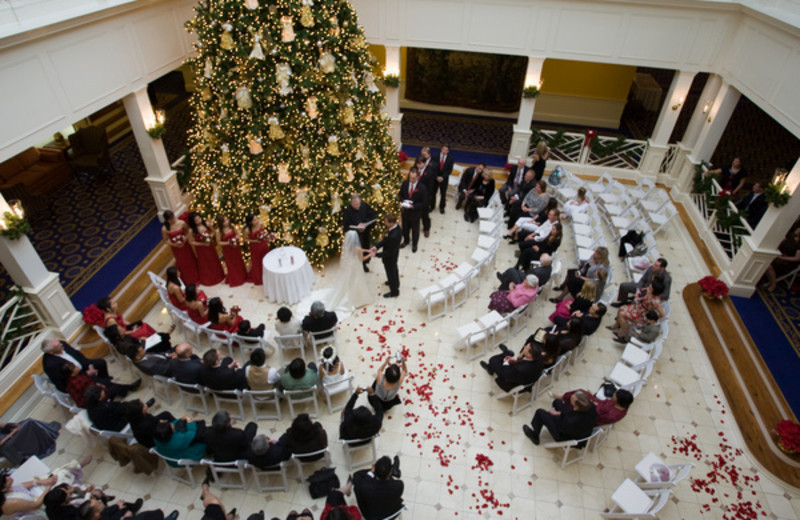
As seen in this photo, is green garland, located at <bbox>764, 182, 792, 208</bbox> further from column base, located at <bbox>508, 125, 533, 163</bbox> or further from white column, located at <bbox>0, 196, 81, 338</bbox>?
white column, located at <bbox>0, 196, 81, 338</bbox>

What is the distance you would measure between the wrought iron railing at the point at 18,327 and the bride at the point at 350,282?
4.56 meters

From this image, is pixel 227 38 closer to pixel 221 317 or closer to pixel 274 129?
pixel 274 129

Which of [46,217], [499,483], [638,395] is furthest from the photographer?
[46,217]

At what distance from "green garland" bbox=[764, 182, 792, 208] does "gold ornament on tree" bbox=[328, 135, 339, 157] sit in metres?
7.53

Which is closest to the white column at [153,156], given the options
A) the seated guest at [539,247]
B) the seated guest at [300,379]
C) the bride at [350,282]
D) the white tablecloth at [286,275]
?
the white tablecloth at [286,275]

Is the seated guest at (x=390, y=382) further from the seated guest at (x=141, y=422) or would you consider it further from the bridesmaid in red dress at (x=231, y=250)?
the bridesmaid in red dress at (x=231, y=250)

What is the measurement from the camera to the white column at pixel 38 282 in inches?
258

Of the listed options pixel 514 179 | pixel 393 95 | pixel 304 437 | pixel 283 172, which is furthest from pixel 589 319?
pixel 393 95

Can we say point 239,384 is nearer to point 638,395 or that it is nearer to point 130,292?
point 130,292

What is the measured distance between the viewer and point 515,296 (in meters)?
7.46

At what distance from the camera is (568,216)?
10.5m

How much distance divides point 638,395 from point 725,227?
15.9 feet

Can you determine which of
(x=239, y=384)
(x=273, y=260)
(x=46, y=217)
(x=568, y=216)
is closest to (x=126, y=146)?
(x=46, y=217)

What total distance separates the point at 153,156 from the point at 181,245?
9.34ft
